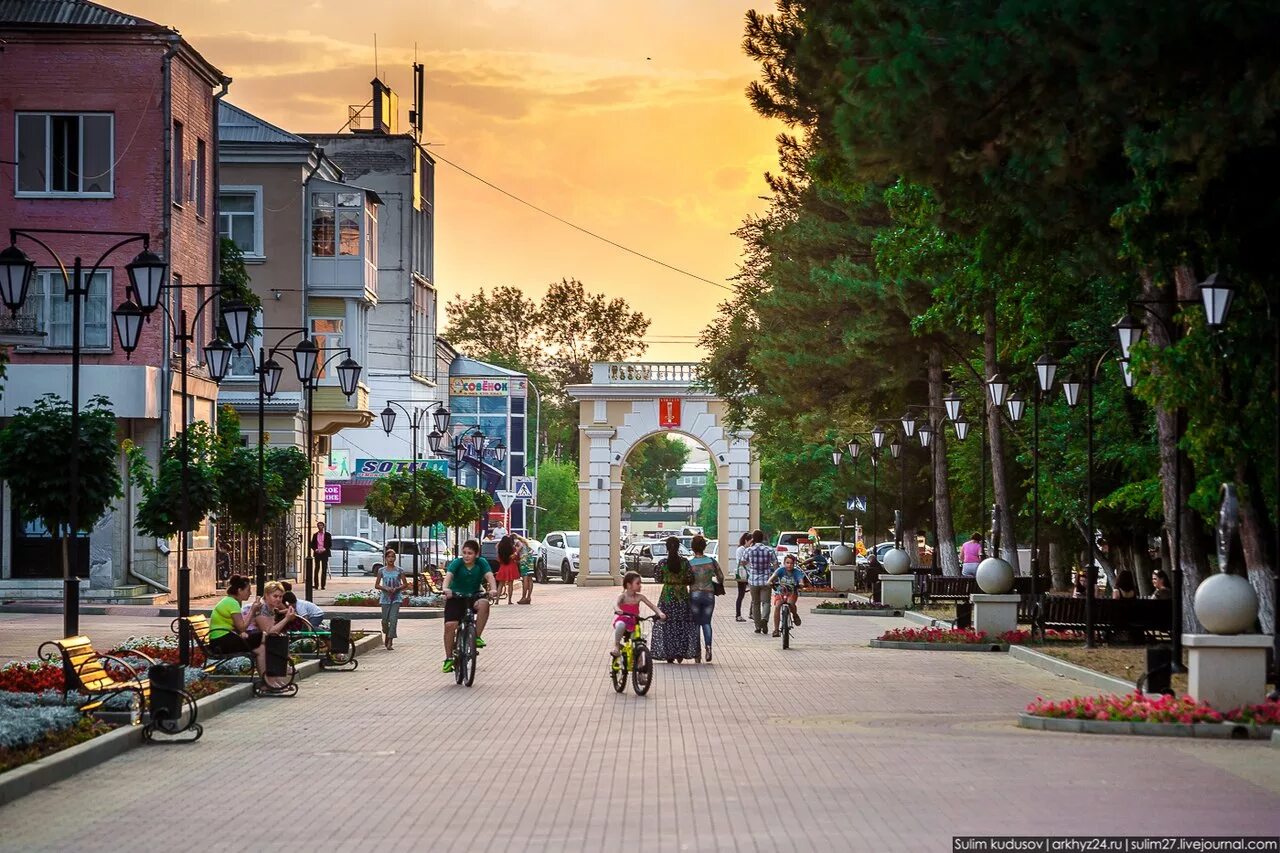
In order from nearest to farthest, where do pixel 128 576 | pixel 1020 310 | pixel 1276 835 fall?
1. pixel 1276 835
2. pixel 1020 310
3. pixel 128 576

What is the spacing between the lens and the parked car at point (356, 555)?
69750mm

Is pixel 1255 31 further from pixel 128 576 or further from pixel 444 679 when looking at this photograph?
pixel 128 576

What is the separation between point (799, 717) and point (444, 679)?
6.73m

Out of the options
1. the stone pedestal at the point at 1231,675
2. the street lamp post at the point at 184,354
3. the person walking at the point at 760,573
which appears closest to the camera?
the stone pedestal at the point at 1231,675

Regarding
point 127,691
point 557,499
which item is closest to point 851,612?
point 127,691

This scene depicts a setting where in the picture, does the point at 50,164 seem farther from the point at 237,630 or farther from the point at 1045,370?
the point at 1045,370

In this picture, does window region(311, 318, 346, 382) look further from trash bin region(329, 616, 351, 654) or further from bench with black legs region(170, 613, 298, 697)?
bench with black legs region(170, 613, 298, 697)

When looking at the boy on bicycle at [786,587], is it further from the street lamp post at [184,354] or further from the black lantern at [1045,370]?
the street lamp post at [184,354]

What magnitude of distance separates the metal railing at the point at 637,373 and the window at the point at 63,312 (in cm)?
3074

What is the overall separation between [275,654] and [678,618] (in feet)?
23.5

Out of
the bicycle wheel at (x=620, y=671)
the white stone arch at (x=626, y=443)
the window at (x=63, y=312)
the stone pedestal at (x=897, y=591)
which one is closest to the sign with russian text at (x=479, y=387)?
the white stone arch at (x=626, y=443)

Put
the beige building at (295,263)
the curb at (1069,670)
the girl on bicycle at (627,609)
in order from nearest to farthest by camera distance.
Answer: the curb at (1069,670) → the girl on bicycle at (627,609) → the beige building at (295,263)

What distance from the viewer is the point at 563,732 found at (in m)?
17.1

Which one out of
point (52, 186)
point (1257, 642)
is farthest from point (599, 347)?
point (1257, 642)
